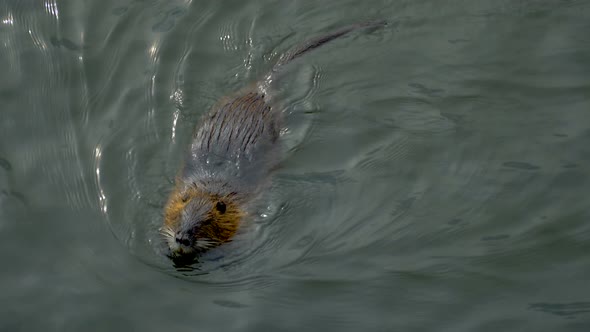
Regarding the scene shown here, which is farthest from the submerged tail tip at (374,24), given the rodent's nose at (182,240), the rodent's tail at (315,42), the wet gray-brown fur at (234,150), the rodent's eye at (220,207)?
the rodent's nose at (182,240)

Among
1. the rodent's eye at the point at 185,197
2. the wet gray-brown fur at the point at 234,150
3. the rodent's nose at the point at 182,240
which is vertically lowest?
the rodent's nose at the point at 182,240

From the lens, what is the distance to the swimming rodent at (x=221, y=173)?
5.79m

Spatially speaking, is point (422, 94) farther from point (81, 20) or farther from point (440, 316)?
point (81, 20)

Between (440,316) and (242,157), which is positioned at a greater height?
(242,157)

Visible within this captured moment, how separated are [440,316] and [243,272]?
135 centimetres

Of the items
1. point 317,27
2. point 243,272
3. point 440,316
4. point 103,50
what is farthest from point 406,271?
point 103,50

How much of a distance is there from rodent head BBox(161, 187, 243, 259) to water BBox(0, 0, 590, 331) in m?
0.12

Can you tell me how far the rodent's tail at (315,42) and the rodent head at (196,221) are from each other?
1.49m

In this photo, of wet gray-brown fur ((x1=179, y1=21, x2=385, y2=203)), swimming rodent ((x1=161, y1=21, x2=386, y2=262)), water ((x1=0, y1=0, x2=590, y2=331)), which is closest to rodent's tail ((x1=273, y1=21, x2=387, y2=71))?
water ((x1=0, y1=0, x2=590, y2=331))

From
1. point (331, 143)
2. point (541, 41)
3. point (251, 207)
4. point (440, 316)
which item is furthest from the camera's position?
point (541, 41)

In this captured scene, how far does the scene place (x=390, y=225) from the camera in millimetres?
6012

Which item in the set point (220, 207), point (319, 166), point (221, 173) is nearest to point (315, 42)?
point (319, 166)

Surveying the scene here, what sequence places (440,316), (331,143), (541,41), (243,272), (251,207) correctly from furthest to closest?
(541,41) < (331,143) < (251,207) < (243,272) < (440,316)

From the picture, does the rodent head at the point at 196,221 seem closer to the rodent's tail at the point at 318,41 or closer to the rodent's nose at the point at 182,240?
the rodent's nose at the point at 182,240
